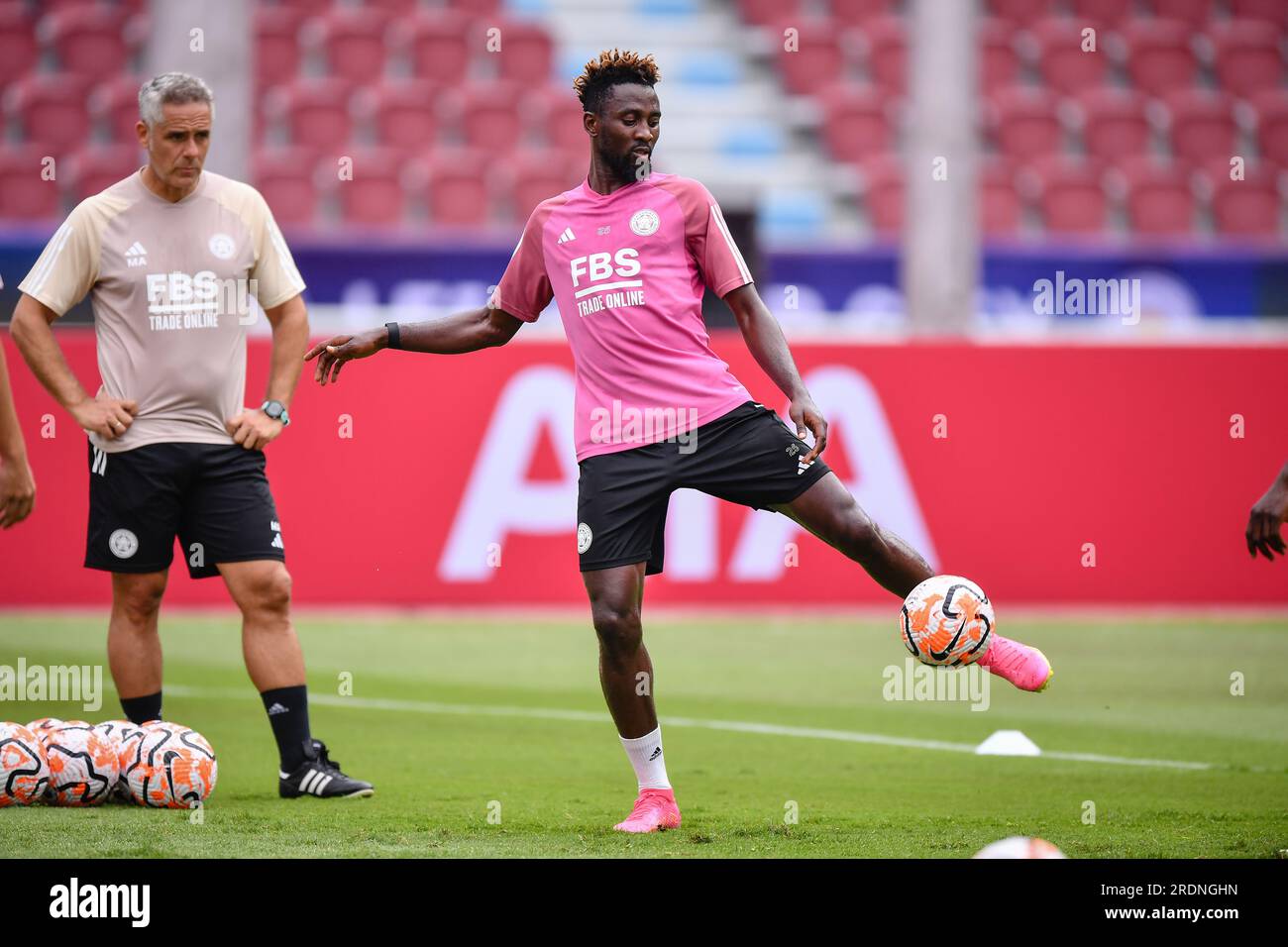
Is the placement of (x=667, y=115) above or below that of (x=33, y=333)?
above

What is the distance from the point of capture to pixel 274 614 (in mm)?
7113

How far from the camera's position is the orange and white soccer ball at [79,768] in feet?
22.1

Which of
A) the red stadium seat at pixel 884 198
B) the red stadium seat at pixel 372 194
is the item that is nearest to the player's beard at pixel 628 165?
the red stadium seat at pixel 372 194

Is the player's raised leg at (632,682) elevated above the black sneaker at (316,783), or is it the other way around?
the player's raised leg at (632,682)

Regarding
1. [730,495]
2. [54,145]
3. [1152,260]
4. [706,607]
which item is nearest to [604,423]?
[730,495]

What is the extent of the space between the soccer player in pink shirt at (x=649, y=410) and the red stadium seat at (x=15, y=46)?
709 inches

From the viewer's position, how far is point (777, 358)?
632 cm

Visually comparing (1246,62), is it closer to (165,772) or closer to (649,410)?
(649,410)

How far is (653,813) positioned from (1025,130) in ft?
61.3

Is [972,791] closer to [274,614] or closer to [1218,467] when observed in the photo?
[274,614]

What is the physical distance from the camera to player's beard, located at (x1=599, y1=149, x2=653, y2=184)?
6.39 meters

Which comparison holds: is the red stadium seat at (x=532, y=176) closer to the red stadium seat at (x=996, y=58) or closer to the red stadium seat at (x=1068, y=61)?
the red stadium seat at (x=996, y=58)

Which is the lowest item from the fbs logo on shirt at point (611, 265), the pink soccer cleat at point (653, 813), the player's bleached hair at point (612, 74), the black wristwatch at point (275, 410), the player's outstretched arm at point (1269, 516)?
the pink soccer cleat at point (653, 813)

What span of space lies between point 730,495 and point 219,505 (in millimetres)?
2084
